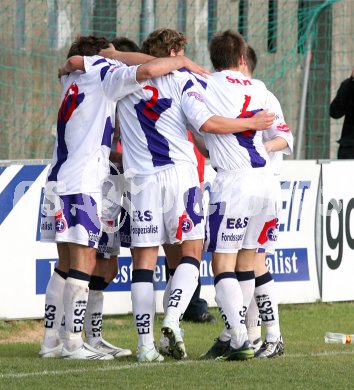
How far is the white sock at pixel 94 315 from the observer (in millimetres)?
7844

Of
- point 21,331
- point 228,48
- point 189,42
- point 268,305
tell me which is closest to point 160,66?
point 228,48

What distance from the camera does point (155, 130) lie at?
7.35m

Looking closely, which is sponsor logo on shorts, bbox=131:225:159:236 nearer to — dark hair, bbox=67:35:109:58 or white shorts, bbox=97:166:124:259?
white shorts, bbox=97:166:124:259

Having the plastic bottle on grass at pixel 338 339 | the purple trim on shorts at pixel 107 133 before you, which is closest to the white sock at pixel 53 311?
the purple trim on shorts at pixel 107 133

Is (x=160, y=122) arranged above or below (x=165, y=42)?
below

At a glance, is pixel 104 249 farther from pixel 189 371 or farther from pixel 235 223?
pixel 189 371

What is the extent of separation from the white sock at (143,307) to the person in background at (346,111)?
204 inches

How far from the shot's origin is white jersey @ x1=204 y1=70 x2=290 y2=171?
24.1 ft

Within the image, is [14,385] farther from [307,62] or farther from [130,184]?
[307,62]

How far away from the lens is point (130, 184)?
741 cm

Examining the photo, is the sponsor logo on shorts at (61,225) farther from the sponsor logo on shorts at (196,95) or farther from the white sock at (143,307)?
the sponsor logo on shorts at (196,95)

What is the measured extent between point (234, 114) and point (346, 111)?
4909mm

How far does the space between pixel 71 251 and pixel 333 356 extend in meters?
1.86

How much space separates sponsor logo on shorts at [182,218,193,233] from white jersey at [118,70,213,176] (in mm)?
365
